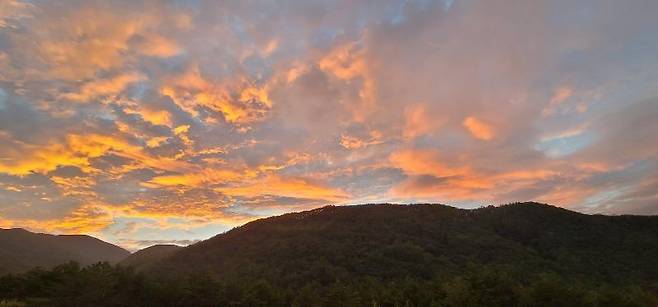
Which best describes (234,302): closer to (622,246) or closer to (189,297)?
(189,297)

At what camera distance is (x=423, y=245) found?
75.1m

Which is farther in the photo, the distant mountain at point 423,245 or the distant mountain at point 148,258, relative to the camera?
the distant mountain at point 148,258

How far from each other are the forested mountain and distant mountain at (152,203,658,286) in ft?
0.76

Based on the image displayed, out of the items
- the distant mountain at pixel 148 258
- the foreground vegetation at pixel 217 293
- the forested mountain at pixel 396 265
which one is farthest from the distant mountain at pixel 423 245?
the foreground vegetation at pixel 217 293

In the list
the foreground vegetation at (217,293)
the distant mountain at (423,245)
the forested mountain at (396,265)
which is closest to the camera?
the foreground vegetation at (217,293)

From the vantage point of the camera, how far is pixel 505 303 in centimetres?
2798

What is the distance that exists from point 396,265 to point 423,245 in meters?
12.7

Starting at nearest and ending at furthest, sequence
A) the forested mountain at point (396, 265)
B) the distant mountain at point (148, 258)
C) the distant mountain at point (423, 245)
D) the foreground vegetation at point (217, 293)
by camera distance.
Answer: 1. the foreground vegetation at point (217, 293)
2. the forested mountain at point (396, 265)
3. the distant mountain at point (423, 245)
4. the distant mountain at point (148, 258)

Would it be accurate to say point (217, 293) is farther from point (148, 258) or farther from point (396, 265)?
point (148, 258)

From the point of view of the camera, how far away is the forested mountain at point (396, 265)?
27250mm

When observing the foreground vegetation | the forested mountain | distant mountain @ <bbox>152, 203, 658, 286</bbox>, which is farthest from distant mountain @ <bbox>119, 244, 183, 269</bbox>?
the foreground vegetation

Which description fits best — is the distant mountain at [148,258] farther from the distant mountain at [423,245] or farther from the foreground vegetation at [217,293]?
the foreground vegetation at [217,293]

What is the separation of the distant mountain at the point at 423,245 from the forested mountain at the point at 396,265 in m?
0.23

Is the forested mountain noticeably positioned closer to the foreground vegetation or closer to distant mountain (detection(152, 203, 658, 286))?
the foreground vegetation
